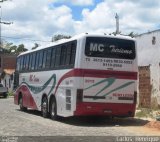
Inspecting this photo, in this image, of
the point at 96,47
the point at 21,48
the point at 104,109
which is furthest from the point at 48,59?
the point at 21,48

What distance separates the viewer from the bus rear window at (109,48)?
61.3 ft

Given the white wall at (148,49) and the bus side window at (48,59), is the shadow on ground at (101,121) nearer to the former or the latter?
the bus side window at (48,59)

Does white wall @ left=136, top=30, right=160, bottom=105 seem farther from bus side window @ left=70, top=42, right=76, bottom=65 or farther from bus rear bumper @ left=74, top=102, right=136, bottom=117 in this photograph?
bus side window @ left=70, top=42, right=76, bottom=65

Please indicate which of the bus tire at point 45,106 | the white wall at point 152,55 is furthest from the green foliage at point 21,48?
the bus tire at point 45,106

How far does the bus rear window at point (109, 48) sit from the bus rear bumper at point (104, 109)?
1884mm

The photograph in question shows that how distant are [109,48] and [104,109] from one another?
237 centimetres

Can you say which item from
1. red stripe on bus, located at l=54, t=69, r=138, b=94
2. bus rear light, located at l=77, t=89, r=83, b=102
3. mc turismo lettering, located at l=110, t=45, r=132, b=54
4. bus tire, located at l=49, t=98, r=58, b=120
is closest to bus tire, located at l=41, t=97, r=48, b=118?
bus tire, located at l=49, t=98, r=58, b=120

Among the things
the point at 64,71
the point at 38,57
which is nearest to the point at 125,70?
the point at 64,71

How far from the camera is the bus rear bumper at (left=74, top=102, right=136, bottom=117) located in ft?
60.6

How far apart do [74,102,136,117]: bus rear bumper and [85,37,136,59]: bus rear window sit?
1884mm

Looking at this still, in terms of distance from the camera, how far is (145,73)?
1047 inches

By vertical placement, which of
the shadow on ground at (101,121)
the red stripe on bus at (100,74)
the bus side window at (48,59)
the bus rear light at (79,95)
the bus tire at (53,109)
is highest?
the bus side window at (48,59)

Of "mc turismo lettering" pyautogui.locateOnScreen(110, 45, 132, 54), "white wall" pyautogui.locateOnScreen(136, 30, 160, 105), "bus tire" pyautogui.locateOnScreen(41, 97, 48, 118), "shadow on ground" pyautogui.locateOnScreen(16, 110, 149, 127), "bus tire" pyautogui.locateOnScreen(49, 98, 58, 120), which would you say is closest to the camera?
"mc turismo lettering" pyautogui.locateOnScreen(110, 45, 132, 54)

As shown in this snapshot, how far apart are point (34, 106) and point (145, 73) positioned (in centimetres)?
639
